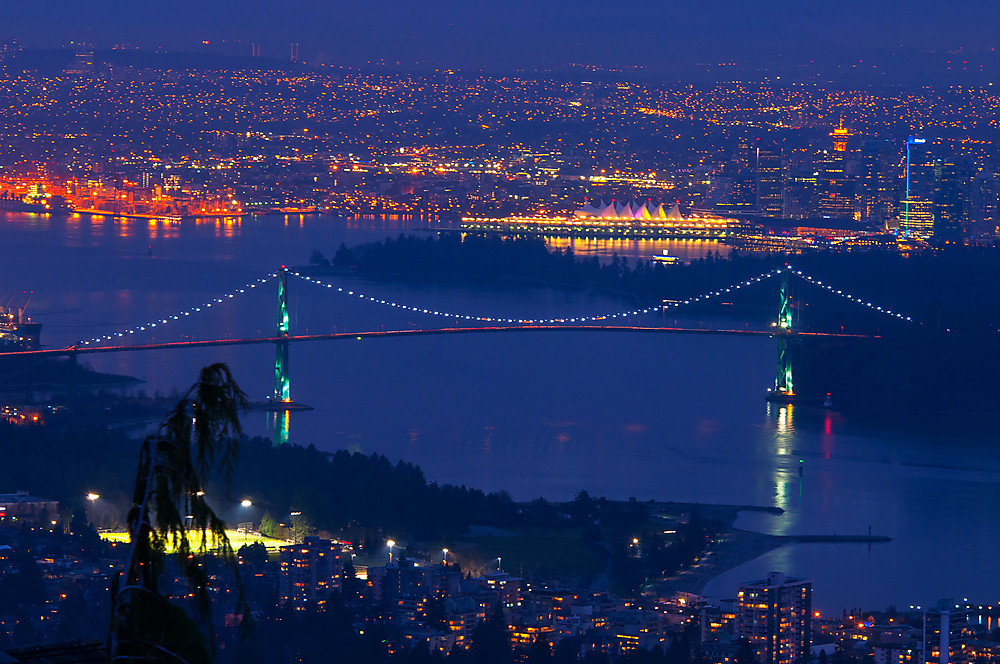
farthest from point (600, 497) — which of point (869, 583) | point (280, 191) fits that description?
point (280, 191)

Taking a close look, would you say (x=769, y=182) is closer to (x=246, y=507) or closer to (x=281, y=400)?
(x=281, y=400)

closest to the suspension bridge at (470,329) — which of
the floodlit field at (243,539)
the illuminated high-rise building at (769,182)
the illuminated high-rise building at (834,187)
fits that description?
the floodlit field at (243,539)

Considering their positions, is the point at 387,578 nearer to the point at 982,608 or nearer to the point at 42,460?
the point at 982,608

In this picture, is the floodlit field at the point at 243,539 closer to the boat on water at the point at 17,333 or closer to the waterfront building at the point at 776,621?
the waterfront building at the point at 776,621

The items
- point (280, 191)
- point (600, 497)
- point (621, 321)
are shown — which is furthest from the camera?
point (280, 191)

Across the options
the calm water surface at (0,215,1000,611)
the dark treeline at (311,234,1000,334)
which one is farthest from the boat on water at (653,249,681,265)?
the calm water surface at (0,215,1000,611)

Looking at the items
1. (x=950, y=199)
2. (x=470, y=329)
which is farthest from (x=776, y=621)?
(x=950, y=199)

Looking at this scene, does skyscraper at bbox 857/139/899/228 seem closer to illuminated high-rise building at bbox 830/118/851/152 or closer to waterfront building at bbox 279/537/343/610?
illuminated high-rise building at bbox 830/118/851/152
